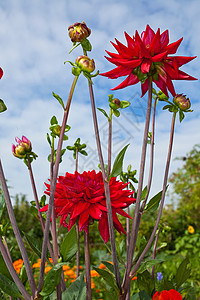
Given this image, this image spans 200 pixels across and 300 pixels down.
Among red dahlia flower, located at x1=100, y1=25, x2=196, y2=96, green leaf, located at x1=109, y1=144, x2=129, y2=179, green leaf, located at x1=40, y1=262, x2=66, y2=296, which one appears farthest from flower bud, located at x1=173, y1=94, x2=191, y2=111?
green leaf, located at x1=40, y1=262, x2=66, y2=296

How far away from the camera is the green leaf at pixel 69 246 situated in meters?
0.84

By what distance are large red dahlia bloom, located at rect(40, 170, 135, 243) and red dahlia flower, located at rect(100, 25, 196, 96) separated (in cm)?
32

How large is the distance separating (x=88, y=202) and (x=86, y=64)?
1.23 feet

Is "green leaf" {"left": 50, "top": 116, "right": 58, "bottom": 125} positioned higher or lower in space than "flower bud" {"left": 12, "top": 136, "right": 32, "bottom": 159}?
higher

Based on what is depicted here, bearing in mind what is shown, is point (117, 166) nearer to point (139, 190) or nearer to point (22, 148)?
point (139, 190)

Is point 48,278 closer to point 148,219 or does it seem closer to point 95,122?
point 95,122

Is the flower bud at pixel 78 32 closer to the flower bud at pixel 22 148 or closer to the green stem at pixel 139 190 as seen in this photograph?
the green stem at pixel 139 190

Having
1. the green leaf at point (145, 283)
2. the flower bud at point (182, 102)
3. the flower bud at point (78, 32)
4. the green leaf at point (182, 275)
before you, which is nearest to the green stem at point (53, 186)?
the flower bud at point (78, 32)

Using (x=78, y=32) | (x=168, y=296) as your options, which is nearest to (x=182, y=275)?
(x=168, y=296)

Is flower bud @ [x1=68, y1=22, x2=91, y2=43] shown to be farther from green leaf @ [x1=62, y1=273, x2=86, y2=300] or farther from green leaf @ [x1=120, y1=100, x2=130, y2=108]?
green leaf @ [x1=62, y1=273, x2=86, y2=300]

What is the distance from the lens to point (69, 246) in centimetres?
84

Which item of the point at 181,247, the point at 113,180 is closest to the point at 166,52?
the point at 113,180

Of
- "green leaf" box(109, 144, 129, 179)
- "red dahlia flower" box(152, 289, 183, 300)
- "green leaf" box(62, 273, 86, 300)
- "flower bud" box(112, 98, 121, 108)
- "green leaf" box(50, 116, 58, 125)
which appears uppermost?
"flower bud" box(112, 98, 121, 108)

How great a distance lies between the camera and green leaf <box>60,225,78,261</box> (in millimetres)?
838
